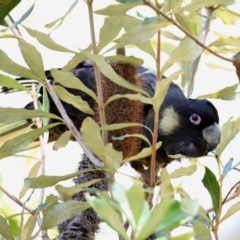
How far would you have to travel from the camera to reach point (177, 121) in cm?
110

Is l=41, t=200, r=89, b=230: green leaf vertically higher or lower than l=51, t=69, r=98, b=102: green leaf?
lower

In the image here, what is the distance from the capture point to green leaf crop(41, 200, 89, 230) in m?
0.51

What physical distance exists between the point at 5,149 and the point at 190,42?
25 centimetres

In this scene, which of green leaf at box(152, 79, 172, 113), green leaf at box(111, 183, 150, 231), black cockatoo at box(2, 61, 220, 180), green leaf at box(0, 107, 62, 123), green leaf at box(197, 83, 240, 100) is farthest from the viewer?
black cockatoo at box(2, 61, 220, 180)

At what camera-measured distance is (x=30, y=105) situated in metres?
1.05

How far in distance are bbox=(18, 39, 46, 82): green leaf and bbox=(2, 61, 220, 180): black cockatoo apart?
0.48 m

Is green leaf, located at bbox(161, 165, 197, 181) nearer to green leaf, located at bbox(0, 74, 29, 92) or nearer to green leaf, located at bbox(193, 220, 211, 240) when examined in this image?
green leaf, located at bbox(193, 220, 211, 240)

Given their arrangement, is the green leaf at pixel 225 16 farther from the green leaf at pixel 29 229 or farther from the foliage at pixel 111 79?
the green leaf at pixel 29 229

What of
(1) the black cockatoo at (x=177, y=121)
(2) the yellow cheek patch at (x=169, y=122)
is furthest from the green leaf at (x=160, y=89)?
(2) the yellow cheek patch at (x=169, y=122)

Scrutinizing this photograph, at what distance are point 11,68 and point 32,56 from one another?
27mm

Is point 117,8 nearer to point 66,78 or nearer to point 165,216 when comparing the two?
point 66,78

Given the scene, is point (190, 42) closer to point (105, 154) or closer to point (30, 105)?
point (105, 154)

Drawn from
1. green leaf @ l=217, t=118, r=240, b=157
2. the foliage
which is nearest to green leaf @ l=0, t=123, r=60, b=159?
the foliage

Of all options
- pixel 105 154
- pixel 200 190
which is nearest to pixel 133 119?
pixel 105 154
